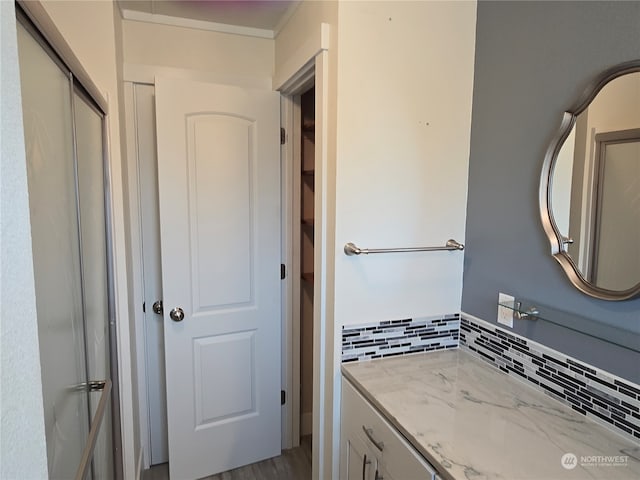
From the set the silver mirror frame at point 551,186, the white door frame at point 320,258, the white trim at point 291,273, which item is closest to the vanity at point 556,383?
the silver mirror frame at point 551,186

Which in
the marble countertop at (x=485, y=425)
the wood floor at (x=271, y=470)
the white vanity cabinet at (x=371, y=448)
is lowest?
the wood floor at (x=271, y=470)

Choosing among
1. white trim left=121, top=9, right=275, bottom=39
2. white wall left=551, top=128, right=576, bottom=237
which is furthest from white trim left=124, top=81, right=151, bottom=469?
white wall left=551, top=128, right=576, bottom=237

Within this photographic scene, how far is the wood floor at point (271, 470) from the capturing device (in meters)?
2.11

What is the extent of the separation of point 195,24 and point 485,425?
6.92ft

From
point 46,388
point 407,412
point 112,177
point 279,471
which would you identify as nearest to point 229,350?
point 279,471

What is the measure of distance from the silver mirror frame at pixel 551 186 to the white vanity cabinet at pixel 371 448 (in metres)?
0.68

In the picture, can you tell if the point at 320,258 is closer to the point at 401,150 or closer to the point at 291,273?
the point at 401,150

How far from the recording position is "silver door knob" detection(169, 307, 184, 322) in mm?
1940

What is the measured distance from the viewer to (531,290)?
1358mm

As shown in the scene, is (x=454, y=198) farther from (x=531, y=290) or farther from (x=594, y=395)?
(x=594, y=395)

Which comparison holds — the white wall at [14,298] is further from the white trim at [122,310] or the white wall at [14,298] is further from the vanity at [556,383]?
the white trim at [122,310]

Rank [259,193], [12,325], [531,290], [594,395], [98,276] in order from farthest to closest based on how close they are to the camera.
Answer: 1. [259,193]
2. [98,276]
3. [531,290]
4. [594,395]
5. [12,325]

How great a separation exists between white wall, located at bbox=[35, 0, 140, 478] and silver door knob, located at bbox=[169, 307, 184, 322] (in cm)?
20

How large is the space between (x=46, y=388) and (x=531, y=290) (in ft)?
4.55
